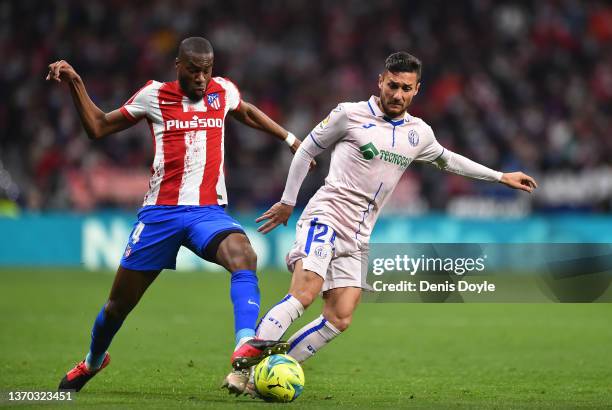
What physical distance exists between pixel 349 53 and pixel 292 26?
1.47 meters

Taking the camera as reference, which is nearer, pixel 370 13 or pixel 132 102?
pixel 132 102

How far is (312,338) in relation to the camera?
23.2ft

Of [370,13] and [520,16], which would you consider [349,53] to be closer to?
[370,13]

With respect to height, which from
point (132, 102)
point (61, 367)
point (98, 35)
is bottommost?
point (61, 367)

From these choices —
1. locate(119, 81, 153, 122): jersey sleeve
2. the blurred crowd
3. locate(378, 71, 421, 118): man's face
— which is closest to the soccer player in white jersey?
locate(378, 71, 421, 118): man's face

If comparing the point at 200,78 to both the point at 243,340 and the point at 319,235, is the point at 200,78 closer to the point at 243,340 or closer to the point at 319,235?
the point at 319,235

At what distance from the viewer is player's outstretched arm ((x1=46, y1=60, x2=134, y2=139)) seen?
6.54 meters

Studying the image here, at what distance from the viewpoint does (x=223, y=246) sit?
21.2 feet

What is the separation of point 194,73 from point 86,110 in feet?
2.30

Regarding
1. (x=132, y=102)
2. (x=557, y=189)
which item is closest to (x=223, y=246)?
(x=132, y=102)

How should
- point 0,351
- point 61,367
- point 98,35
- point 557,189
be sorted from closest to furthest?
point 61,367 → point 0,351 → point 557,189 → point 98,35

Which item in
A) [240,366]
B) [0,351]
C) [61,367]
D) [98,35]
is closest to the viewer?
[240,366]

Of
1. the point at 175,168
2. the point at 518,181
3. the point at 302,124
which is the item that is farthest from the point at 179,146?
the point at 302,124

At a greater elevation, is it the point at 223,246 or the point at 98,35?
the point at 98,35
